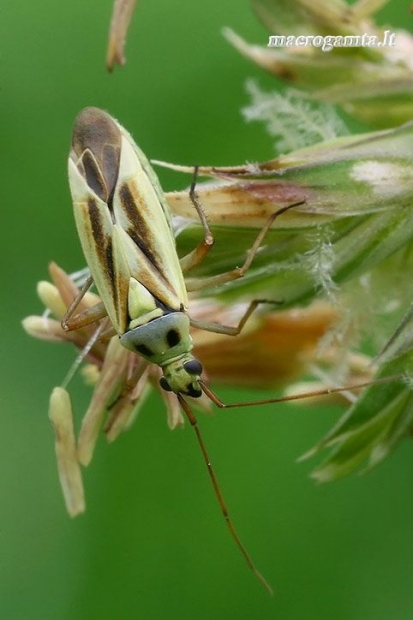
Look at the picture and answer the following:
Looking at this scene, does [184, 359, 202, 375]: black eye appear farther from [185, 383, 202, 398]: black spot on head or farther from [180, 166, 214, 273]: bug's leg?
[180, 166, 214, 273]: bug's leg

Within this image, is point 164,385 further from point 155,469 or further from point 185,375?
point 155,469

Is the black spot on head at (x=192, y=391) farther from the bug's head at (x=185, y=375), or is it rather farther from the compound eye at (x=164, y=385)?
the compound eye at (x=164, y=385)

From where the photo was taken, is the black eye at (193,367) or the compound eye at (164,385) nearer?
the compound eye at (164,385)

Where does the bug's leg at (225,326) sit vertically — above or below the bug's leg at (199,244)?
below

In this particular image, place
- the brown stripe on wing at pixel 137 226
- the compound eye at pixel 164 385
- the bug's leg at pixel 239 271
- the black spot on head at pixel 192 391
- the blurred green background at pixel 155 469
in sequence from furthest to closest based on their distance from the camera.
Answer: the blurred green background at pixel 155 469
the black spot on head at pixel 192 391
the brown stripe on wing at pixel 137 226
the compound eye at pixel 164 385
the bug's leg at pixel 239 271

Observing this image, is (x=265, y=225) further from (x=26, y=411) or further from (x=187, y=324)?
(x=26, y=411)

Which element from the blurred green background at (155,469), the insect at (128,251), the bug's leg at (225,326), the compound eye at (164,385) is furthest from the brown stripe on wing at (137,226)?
the blurred green background at (155,469)

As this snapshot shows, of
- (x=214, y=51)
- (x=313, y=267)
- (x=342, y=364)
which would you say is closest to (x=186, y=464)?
(x=214, y=51)
